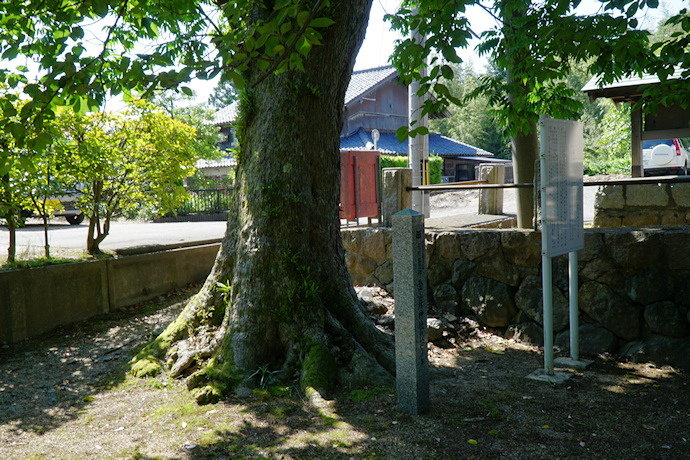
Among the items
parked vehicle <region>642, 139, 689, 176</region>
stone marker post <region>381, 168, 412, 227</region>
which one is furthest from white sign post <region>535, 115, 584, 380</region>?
parked vehicle <region>642, 139, 689, 176</region>

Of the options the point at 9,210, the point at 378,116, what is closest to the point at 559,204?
the point at 9,210

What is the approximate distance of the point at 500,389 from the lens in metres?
4.62

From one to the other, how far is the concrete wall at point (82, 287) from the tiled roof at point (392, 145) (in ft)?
44.2

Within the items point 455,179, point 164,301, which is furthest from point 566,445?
point 455,179

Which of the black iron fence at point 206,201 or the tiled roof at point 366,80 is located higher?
the tiled roof at point 366,80

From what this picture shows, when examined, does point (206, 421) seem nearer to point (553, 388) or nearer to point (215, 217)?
point (553, 388)

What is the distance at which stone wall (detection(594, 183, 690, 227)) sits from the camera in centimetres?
778

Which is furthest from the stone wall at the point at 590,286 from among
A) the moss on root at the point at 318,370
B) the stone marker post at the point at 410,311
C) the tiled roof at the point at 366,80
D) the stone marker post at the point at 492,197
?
the tiled roof at the point at 366,80

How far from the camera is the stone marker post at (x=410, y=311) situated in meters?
3.82

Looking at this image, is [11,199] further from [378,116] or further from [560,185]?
[378,116]

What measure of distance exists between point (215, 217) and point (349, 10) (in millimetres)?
14811

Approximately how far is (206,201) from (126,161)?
11872 mm

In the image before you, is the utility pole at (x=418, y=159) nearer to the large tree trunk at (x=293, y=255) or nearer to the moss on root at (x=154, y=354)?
Result: the large tree trunk at (x=293, y=255)

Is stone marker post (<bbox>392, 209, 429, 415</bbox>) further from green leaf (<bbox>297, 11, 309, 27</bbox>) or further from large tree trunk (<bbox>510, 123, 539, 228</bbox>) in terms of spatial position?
large tree trunk (<bbox>510, 123, 539, 228</bbox>)
